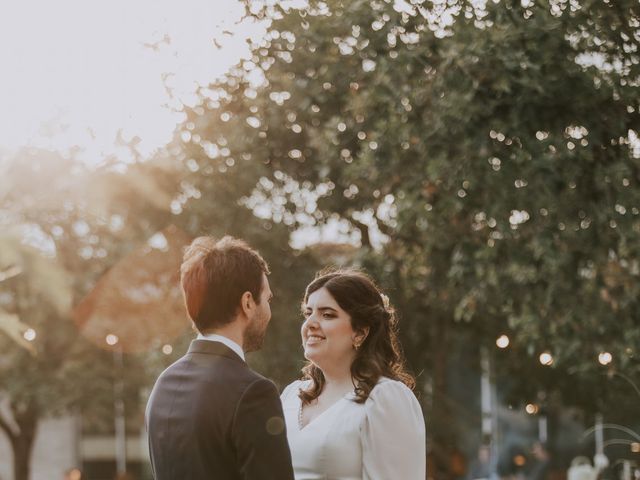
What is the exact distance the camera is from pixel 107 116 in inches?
562

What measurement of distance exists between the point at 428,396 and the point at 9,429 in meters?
17.4

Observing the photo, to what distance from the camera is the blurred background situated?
34.7ft

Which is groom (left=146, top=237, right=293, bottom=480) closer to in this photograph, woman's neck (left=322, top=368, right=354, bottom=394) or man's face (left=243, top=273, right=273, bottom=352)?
man's face (left=243, top=273, right=273, bottom=352)

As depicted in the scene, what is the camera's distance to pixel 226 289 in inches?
137

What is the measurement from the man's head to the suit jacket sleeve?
25 centimetres

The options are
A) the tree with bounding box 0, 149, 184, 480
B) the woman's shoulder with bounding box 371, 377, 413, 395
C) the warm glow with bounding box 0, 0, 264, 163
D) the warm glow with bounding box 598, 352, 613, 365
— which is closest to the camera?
the woman's shoulder with bounding box 371, 377, 413, 395

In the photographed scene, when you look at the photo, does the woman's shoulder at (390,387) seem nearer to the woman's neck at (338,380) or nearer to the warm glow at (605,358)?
the woman's neck at (338,380)

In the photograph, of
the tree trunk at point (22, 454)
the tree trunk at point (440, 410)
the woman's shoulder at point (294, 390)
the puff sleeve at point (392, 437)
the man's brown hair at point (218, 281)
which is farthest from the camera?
the tree trunk at point (22, 454)

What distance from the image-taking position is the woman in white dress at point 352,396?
4.19m

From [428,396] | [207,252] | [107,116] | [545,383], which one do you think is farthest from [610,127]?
[545,383]

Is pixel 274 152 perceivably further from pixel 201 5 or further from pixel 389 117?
pixel 201 5

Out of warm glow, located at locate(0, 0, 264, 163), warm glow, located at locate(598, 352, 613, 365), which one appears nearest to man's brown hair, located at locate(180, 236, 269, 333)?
warm glow, located at locate(0, 0, 264, 163)

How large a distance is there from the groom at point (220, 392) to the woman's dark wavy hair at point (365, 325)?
91 cm

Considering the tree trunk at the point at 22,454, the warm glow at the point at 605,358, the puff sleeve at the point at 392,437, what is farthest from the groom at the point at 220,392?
the tree trunk at the point at 22,454
